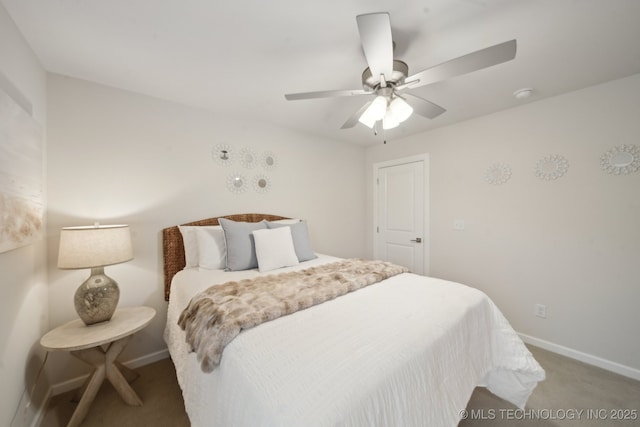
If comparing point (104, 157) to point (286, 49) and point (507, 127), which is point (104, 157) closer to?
point (286, 49)

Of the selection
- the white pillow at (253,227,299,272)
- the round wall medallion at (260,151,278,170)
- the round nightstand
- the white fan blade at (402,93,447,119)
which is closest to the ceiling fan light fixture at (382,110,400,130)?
the white fan blade at (402,93,447,119)

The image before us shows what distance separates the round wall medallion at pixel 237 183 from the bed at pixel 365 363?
1138 mm

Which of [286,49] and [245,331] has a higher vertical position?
[286,49]

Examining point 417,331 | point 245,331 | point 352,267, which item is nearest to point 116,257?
point 245,331

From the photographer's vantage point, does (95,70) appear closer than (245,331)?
No

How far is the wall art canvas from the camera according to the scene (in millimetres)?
1123

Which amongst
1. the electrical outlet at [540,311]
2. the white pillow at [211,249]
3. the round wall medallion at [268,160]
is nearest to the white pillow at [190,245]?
the white pillow at [211,249]

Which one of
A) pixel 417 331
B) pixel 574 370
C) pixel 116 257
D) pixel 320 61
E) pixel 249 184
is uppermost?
pixel 320 61

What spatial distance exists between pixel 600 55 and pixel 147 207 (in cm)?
357

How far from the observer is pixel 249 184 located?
2.75 meters

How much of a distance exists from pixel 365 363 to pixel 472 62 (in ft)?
4.71

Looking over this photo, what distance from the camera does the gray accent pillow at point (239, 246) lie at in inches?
82.7

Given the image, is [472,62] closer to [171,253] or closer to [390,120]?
[390,120]

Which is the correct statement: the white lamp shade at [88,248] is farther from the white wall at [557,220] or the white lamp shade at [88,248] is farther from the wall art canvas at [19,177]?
the white wall at [557,220]
